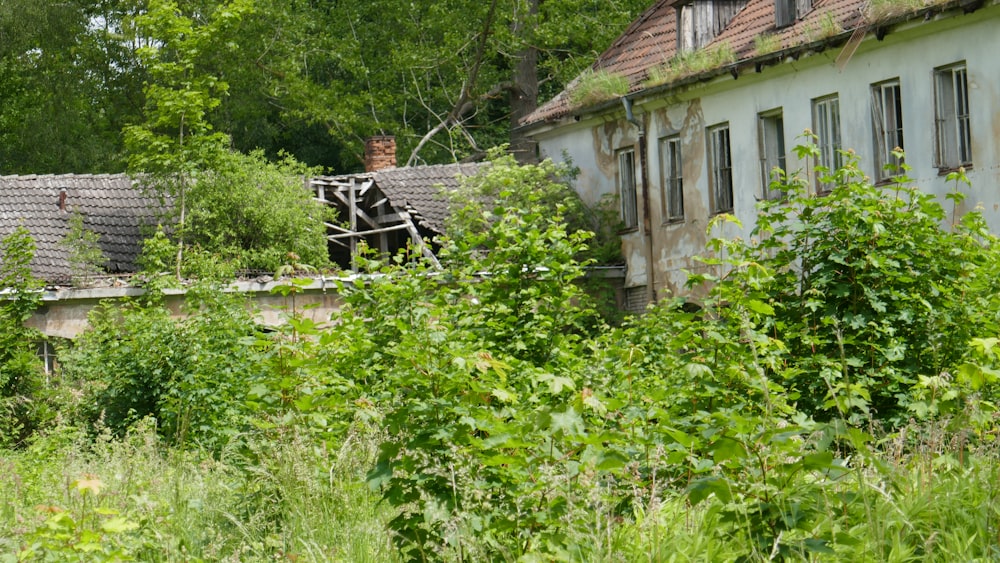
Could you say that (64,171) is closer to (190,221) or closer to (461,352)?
(190,221)

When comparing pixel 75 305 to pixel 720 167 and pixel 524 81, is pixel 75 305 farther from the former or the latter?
pixel 524 81

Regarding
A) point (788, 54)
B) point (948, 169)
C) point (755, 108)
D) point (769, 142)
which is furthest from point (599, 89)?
point (948, 169)

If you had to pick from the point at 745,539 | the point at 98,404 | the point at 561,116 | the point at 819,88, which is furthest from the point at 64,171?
the point at 745,539

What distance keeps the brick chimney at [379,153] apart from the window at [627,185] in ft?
22.9

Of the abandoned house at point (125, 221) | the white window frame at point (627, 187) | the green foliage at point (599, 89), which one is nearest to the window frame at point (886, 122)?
the green foliage at point (599, 89)

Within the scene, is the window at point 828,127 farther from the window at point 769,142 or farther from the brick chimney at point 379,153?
the brick chimney at point 379,153

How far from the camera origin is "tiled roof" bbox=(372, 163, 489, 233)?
26234 mm

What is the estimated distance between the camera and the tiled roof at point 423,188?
26234 mm

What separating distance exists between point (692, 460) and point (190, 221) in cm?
1965

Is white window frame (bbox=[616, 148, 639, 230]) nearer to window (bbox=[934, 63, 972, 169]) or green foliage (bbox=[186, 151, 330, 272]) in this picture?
green foliage (bbox=[186, 151, 330, 272])

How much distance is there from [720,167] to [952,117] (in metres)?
5.22

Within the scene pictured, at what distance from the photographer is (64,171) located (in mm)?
38062

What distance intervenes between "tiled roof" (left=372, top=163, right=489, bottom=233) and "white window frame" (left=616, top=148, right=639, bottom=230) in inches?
115

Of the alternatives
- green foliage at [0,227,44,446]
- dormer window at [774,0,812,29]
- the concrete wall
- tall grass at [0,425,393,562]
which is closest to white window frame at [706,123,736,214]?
dormer window at [774,0,812,29]
